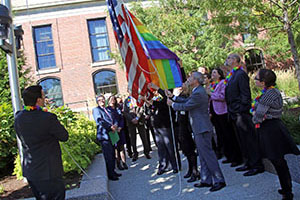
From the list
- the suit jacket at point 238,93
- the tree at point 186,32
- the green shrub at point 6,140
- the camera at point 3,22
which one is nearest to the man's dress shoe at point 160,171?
the suit jacket at point 238,93

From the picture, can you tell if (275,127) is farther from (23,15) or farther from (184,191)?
(23,15)

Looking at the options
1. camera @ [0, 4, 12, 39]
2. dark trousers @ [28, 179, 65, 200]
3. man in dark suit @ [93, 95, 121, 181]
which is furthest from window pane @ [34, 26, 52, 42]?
dark trousers @ [28, 179, 65, 200]

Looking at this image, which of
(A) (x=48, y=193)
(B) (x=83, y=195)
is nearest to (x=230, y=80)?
(B) (x=83, y=195)

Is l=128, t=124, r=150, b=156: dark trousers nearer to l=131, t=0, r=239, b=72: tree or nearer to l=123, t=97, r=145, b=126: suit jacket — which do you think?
l=123, t=97, r=145, b=126: suit jacket

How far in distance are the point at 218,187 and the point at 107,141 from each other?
8.27 feet

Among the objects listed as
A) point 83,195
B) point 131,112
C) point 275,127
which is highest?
point 131,112

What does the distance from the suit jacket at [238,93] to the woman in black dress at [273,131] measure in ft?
3.51

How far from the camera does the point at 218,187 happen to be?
180 inches

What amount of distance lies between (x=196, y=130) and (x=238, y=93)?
1178 mm

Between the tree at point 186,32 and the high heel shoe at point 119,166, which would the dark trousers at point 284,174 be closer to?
the high heel shoe at point 119,166

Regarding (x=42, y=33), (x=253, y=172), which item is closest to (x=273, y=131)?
(x=253, y=172)

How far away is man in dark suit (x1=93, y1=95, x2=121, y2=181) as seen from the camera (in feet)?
19.5

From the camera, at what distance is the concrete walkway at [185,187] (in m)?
4.28

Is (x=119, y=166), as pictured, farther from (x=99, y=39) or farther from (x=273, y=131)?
(x=99, y=39)
